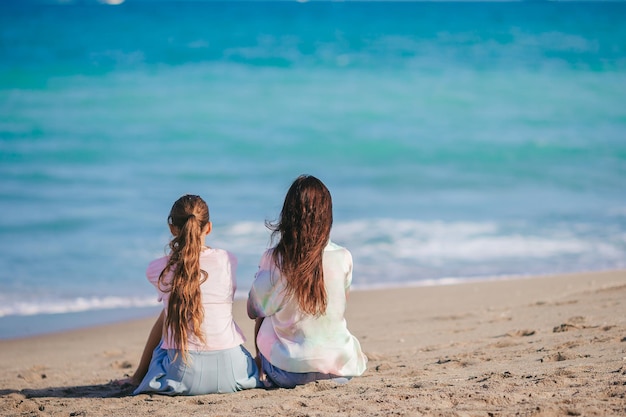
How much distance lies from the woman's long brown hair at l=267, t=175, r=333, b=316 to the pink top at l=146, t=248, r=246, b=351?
34cm

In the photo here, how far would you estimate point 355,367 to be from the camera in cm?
398

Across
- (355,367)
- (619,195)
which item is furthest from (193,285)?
(619,195)

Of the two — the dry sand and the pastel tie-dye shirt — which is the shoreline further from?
the pastel tie-dye shirt

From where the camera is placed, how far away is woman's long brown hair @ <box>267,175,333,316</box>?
3699mm

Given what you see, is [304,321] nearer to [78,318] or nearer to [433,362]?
[433,362]

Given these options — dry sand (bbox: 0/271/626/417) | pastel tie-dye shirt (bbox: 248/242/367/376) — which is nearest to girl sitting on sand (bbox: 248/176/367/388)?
pastel tie-dye shirt (bbox: 248/242/367/376)

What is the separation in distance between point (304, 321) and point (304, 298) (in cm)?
15

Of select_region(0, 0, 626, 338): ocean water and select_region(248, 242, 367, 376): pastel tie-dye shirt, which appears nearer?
select_region(248, 242, 367, 376): pastel tie-dye shirt

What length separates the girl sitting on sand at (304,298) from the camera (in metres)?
Answer: 3.72

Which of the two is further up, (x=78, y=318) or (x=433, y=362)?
(x=78, y=318)

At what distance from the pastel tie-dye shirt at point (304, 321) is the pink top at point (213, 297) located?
15cm

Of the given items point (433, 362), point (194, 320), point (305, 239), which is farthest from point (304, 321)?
point (433, 362)

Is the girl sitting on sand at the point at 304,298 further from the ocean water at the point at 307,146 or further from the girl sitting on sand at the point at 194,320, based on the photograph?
the ocean water at the point at 307,146

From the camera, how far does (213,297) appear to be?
3.90m
